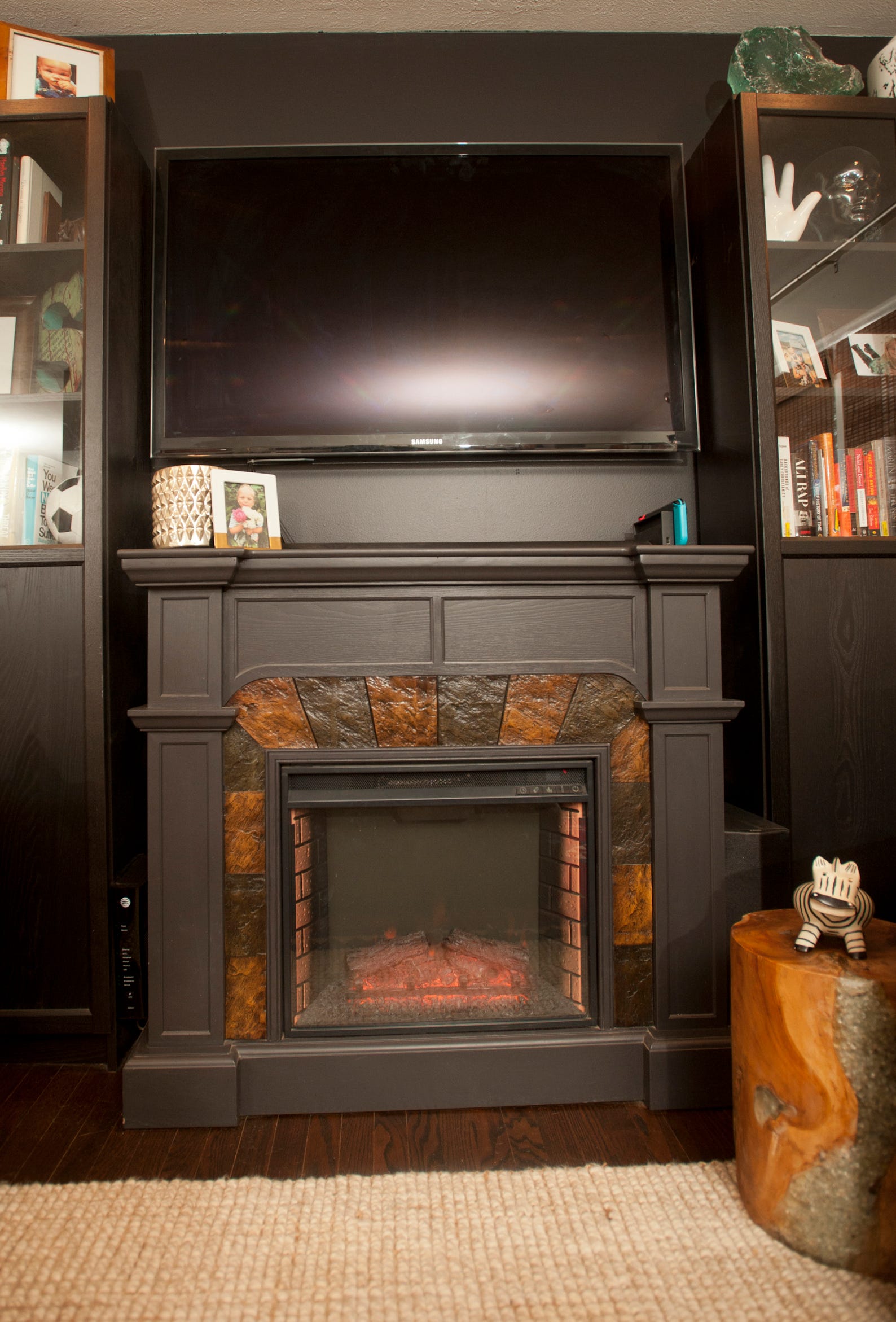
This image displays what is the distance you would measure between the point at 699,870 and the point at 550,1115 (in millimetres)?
580

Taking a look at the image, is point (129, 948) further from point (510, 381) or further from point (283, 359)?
point (510, 381)

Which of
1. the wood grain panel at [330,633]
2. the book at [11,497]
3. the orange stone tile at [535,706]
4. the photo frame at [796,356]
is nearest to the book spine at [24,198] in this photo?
the book at [11,497]

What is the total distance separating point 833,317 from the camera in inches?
71.5

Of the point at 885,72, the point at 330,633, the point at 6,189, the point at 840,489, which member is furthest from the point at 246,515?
the point at 885,72

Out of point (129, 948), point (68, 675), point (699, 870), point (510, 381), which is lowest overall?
point (129, 948)

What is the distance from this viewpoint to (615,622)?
1.56m

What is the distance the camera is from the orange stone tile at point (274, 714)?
4.98 ft

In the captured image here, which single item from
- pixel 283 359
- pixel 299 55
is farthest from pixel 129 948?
pixel 299 55

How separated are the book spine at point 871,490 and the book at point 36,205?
80.3 inches

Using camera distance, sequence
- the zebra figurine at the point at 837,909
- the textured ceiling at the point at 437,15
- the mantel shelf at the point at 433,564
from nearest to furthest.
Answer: the zebra figurine at the point at 837,909, the mantel shelf at the point at 433,564, the textured ceiling at the point at 437,15

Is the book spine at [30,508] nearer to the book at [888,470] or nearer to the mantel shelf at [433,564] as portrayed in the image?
the mantel shelf at [433,564]

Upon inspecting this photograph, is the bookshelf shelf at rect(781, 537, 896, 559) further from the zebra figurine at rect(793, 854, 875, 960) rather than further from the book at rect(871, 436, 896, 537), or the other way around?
the zebra figurine at rect(793, 854, 875, 960)

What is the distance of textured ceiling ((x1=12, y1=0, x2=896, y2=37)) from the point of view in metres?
1.95

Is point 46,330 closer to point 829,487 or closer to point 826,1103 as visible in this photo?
point 829,487
